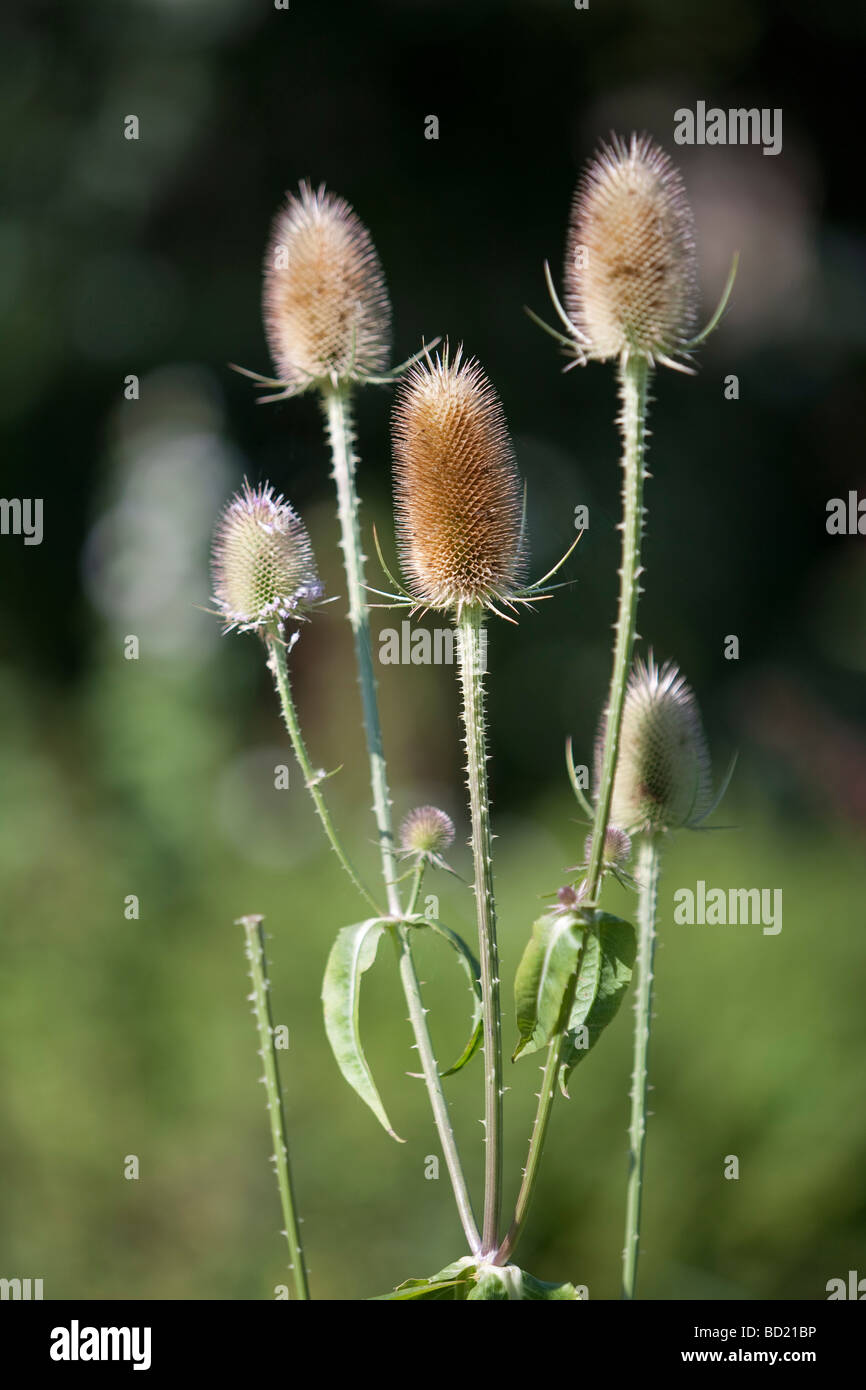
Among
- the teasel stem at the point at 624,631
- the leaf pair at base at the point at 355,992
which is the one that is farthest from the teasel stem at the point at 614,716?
the leaf pair at base at the point at 355,992

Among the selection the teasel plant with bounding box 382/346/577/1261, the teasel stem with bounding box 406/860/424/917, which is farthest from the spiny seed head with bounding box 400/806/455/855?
the teasel plant with bounding box 382/346/577/1261

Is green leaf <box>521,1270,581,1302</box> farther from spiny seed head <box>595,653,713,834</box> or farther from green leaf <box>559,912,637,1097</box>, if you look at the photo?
spiny seed head <box>595,653,713,834</box>

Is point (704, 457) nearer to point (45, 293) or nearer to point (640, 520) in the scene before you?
point (45, 293)

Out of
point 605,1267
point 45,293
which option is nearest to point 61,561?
point 45,293

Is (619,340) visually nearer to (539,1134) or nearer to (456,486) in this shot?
(456,486)

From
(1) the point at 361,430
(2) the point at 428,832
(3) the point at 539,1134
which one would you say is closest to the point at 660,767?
(2) the point at 428,832
